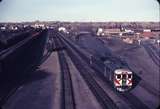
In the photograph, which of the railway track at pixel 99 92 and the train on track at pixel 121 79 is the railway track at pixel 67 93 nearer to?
the railway track at pixel 99 92

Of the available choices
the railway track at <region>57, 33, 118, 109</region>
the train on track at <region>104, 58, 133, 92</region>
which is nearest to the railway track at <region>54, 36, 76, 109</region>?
the railway track at <region>57, 33, 118, 109</region>

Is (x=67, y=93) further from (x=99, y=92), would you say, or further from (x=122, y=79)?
(x=122, y=79)

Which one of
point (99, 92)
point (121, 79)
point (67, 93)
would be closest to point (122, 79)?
point (121, 79)

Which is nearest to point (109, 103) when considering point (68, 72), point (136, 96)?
point (136, 96)

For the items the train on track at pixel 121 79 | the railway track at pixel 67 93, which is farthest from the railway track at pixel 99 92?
the railway track at pixel 67 93

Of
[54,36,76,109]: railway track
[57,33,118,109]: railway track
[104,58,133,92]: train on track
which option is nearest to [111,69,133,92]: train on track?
[104,58,133,92]: train on track

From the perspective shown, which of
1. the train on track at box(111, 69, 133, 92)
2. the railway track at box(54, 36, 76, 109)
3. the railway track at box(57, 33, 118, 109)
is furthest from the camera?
the train on track at box(111, 69, 133, 92)

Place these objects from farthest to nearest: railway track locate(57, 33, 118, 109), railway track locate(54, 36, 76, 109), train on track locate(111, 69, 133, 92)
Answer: train on track locate(111, 69, 133, 92) < railway track locate(54, 36, 76, 109) < railway track locate(57, 33, 118, 109)

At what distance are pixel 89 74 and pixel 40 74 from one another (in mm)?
6362

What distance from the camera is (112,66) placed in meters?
38.7

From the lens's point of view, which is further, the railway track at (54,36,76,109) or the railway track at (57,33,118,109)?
the railway track at (54,36,76,109)

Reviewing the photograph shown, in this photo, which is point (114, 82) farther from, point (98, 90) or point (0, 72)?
point (0, 72)

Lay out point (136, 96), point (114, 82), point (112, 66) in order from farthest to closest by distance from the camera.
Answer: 1. point (112, 66)
2. point (114, 82)
3. point (136, 96)

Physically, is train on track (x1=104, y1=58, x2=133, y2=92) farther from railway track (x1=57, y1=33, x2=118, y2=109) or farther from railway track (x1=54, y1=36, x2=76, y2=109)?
railway track (x1=54, y1=36, x2=76, y2=109)
